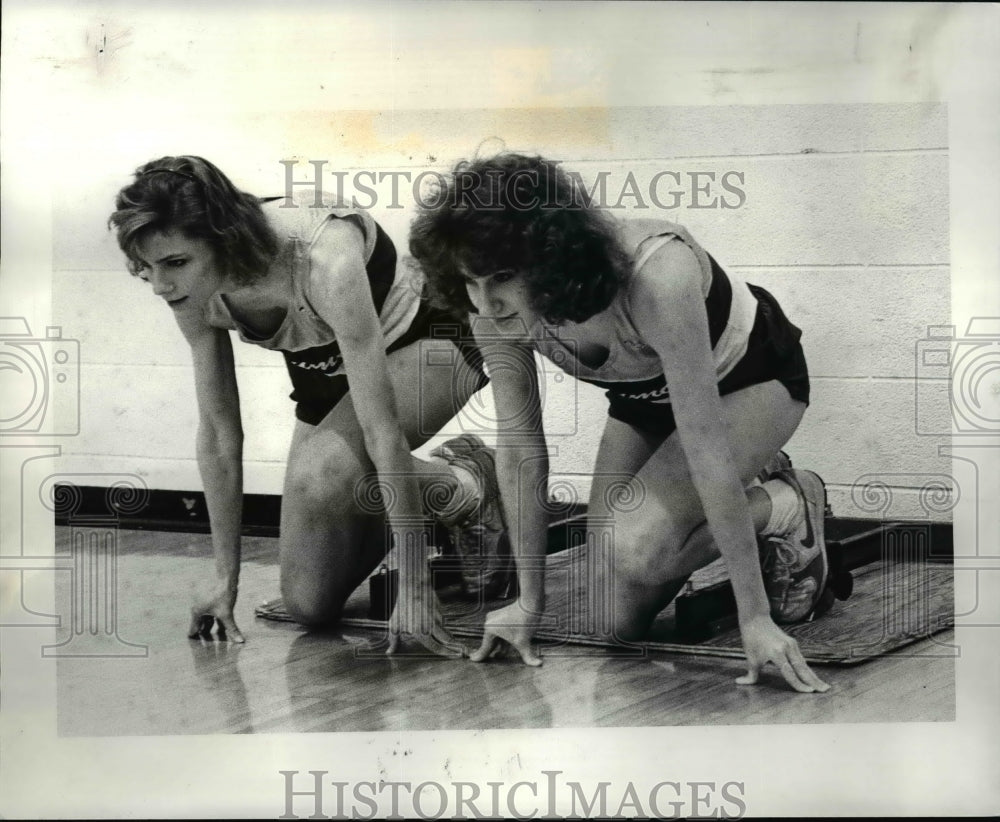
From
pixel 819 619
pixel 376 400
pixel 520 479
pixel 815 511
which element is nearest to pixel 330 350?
pixel 376 400

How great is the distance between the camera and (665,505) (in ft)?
9.95

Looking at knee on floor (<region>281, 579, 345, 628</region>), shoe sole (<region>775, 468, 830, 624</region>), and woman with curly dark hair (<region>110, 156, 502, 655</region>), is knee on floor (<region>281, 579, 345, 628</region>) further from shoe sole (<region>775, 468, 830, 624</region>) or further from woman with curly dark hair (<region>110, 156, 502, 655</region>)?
shoe sole (<region>775, 468, 830, 624</region>)

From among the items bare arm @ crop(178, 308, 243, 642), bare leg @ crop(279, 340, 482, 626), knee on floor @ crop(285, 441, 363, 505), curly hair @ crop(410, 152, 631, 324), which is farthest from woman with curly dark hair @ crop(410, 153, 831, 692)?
bare arm @ crop(178, 308, 243, 642)

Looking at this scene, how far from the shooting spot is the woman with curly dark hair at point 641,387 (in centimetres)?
298

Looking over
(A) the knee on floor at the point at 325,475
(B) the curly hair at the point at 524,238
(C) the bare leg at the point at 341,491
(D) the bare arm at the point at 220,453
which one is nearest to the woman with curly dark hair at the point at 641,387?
(B) the curly hair at the point at 524,238

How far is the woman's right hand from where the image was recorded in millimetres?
3146

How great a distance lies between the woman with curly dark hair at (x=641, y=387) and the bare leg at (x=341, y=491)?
15cm

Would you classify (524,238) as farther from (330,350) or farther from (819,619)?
(819,619)

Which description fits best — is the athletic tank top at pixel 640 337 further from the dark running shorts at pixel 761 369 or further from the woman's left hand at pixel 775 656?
the woman's left hand at pixel 775 656

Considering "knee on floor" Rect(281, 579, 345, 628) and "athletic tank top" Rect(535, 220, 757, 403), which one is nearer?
"athletic tank top" Rect(535, 220, 757, 403)

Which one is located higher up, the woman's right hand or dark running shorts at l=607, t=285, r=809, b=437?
dark running shorts at l=607, t=285, r=809, b=437

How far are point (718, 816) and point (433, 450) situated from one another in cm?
111

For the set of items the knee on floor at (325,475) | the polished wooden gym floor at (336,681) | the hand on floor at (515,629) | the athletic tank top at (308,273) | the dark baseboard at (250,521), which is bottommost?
the polished wooden gym floor at (336,681)

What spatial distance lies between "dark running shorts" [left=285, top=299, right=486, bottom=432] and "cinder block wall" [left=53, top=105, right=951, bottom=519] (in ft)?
0.16
